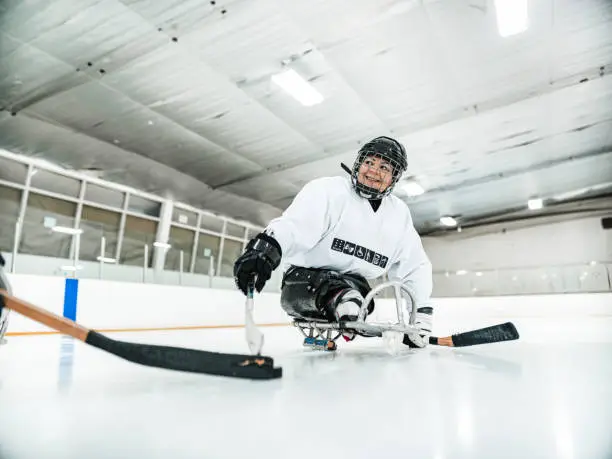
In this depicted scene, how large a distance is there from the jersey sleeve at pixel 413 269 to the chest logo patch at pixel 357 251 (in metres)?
0.22

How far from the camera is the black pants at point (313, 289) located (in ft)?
6.56

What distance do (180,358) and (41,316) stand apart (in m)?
0.35

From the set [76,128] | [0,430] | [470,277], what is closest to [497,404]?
[0,430]

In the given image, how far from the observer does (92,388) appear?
3.89 feet

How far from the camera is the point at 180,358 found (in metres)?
1.12

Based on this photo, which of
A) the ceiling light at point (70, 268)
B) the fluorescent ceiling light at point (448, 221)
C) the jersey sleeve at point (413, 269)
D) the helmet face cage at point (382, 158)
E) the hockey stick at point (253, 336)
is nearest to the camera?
the hockey stick at point (253, 336)

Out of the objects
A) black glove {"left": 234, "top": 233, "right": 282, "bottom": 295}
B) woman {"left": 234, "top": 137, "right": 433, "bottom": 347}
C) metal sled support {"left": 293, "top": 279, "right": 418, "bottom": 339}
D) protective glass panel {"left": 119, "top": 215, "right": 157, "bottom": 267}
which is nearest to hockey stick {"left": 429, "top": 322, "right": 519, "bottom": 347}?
woman {"left": 234, "top": 137, "right": 433, "bottom": 347}

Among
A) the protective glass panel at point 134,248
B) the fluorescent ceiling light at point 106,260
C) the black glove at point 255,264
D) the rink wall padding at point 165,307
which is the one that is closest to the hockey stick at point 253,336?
the black glove at point 255,264

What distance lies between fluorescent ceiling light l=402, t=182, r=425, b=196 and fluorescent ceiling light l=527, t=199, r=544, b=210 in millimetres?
4604

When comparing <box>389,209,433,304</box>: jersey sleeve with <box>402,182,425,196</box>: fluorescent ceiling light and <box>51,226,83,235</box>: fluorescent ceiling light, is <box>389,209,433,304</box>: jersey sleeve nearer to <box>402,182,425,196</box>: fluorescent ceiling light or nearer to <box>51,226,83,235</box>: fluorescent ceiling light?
<box>51,226,83,235</box>: fluorescent ceiling light

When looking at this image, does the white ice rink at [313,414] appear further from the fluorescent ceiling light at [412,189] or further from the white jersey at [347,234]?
the fluorescent ceiling light at [412,189]

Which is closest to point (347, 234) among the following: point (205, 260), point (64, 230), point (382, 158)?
point (382, 158)

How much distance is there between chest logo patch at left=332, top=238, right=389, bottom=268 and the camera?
7.04 ft

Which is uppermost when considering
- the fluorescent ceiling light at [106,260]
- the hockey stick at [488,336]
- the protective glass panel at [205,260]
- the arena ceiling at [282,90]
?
the arena ceiling at [282,90]
